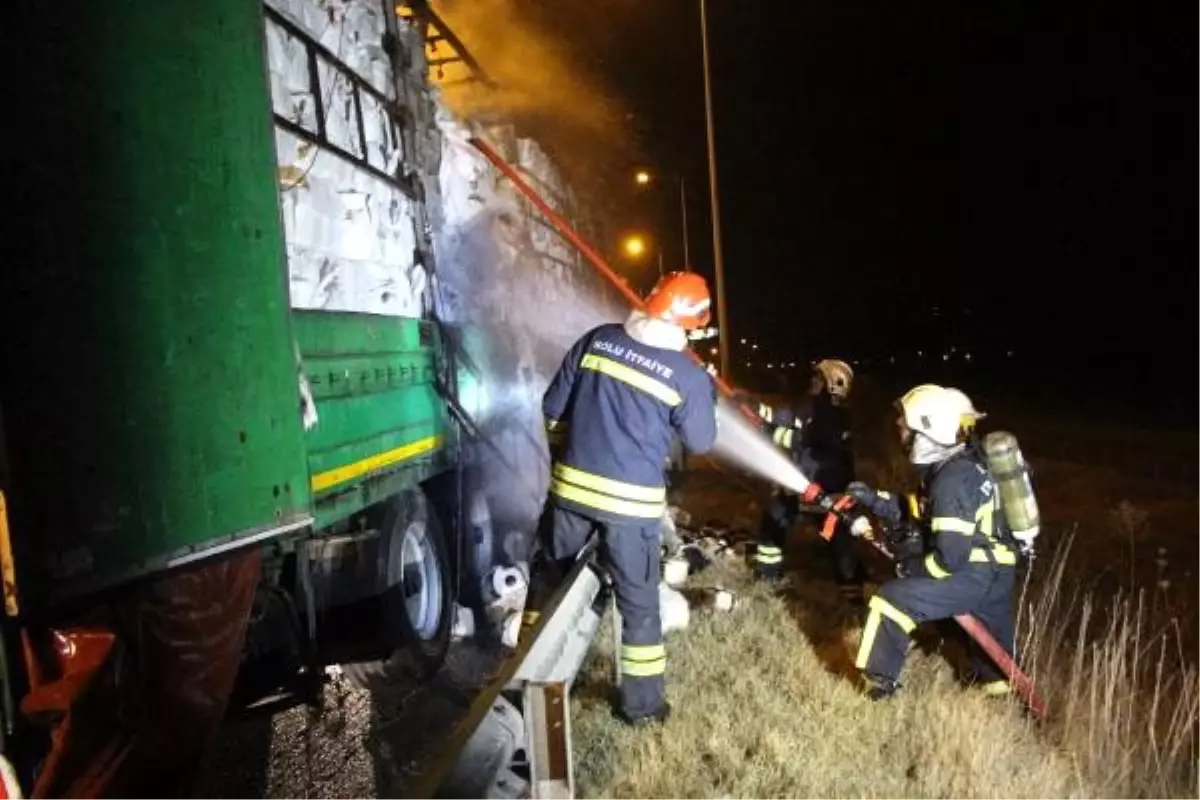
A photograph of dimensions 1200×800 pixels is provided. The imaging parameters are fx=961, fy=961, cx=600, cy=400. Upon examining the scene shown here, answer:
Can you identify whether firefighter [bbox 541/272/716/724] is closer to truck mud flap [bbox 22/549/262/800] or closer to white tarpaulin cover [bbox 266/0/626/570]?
white tarpaulin cover [bbox 266/0/626/570]

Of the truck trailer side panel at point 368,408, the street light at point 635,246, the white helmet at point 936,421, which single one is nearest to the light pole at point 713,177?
the street light at point 635,246

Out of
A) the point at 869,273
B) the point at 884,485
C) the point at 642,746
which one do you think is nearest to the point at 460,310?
the point at 642,746

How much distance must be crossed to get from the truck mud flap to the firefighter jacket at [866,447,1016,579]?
2818mm

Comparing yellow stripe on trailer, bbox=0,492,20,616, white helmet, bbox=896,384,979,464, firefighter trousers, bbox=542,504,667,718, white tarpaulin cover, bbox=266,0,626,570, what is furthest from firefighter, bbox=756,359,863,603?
yellow stripe on trailer, bbox=0,492,20,616

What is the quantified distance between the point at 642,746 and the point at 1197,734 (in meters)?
2.69

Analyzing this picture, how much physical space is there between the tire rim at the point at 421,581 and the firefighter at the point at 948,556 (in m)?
2.33

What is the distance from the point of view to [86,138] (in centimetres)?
235

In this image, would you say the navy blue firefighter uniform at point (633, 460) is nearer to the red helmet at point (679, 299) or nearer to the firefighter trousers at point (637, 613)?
the firefighter trousers at point (637, 613)

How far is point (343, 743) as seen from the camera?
4484mm

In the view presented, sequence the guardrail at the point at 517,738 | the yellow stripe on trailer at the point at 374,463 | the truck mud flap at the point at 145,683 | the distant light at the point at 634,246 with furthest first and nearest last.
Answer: the distant light at the point at 634,246, the yellow stripe on trailer at the point at 374,463, the guardrail at the point at 517,738, the truck mud flap at the point at 145,683

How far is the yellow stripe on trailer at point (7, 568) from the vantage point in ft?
6.31

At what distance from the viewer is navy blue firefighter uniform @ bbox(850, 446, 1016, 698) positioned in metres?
4.15

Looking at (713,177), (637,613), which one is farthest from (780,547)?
(713,177)

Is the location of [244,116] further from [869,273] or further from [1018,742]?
[869,273]
